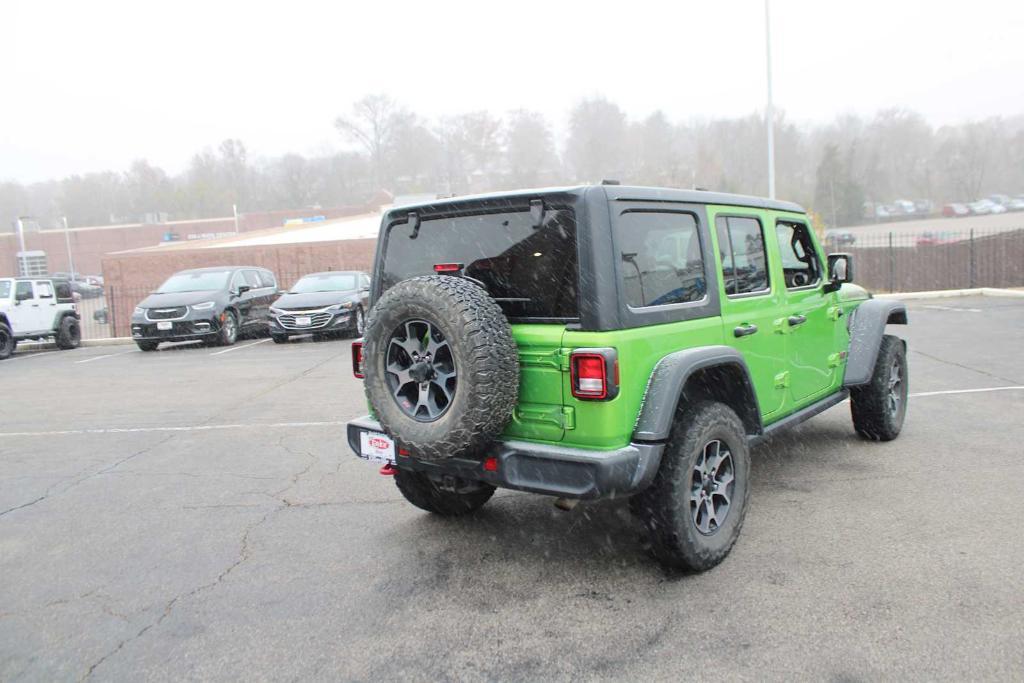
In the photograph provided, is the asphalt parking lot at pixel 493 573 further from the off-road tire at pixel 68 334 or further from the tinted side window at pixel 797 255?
the off-road tire at pixel 68 334

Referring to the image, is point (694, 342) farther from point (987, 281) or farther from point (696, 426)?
point (987, 281)

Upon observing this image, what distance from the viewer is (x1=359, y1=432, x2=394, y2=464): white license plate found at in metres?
3.94

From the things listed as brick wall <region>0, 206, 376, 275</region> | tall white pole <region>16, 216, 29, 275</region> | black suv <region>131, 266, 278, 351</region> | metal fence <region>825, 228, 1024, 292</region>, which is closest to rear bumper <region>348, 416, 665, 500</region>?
black suv <region>131, 266, 278, 351</region>

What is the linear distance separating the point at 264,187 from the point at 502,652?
8984 cm

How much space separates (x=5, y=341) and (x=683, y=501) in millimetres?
16918

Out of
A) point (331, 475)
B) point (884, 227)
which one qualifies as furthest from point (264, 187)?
point (331, 475)

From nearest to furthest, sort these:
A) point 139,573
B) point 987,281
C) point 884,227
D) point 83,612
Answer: point 83,612 → point 139,573 → point 987,281 → point 884,227

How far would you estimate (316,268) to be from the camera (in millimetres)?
27125

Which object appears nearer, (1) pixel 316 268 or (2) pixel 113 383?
(2) pixel 113 383

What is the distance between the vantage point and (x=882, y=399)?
5.73 m

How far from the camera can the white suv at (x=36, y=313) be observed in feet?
52.9

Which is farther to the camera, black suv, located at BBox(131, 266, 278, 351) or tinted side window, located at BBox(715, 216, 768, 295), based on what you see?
black suv, located at BBox(131, 266, 278, 351)

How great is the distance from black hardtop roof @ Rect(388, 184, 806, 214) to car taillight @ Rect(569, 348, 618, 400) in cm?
73

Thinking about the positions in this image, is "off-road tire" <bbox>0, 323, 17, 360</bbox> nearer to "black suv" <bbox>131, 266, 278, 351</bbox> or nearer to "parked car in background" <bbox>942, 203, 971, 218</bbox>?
"black suv" <bbox>131, 266, 278, 351</bbox>
